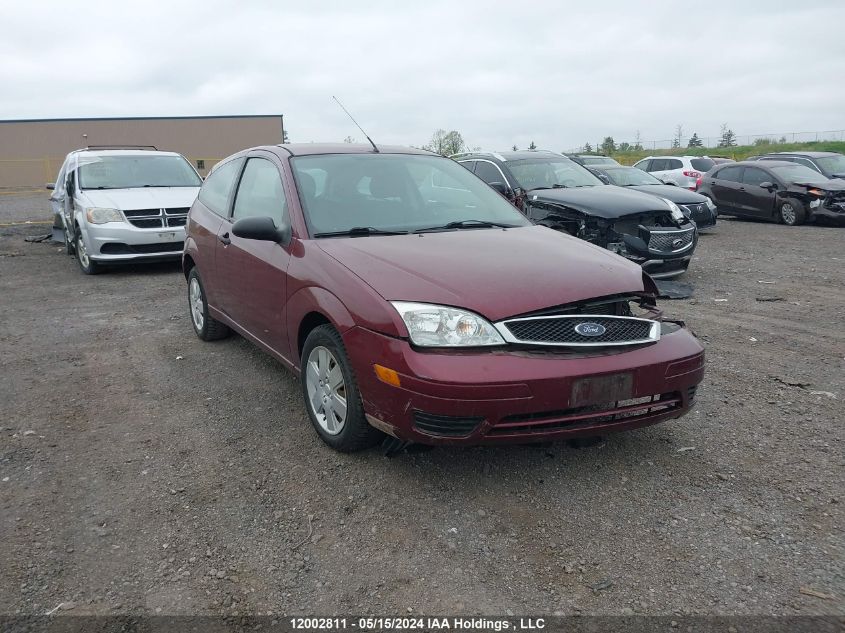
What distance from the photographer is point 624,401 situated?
333 cm

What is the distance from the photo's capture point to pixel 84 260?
10.3 m

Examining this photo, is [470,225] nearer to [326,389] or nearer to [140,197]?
[326,389]

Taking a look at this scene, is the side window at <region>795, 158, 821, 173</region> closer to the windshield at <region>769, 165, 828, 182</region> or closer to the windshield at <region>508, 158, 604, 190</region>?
the windshield at <region>769, 165, 828, 182</region>

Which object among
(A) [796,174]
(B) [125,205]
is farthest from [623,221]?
(A) [796,174]

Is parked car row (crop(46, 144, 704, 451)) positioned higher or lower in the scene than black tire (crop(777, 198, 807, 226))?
higher

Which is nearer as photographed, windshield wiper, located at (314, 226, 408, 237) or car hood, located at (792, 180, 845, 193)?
windshield wiper, located at (314, 226, 408, 237)

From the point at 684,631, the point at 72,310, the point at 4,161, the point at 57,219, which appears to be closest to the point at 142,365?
the point at 72,310

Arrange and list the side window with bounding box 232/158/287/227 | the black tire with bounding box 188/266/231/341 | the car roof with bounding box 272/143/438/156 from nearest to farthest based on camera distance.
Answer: the side window with bounding box 232/158/287/227, the car roof with bounding box 272/143/438/156, the black tire with bounding box 188/266/231/341

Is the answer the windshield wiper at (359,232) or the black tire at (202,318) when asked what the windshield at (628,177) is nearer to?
the black tire at (202,318)

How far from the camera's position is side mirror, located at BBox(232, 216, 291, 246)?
4152 millimetres

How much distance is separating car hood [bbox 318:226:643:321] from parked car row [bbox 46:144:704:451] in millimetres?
11

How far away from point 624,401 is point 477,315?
82cm

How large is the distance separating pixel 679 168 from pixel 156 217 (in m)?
16.7

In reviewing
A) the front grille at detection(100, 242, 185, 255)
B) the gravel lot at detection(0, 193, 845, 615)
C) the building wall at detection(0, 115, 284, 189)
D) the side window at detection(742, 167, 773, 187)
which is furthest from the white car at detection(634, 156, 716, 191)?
the building wall at detection(0, 115, 284, 189)
